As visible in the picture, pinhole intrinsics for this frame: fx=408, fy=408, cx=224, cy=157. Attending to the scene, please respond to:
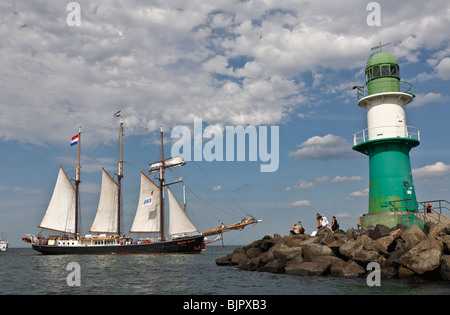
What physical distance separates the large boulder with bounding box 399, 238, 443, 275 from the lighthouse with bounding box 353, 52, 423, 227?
6.48 meters

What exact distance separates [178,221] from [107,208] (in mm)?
12044

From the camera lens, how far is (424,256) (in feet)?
62.3

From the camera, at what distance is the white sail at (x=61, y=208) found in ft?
199

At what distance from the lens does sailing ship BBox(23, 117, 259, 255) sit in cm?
5856

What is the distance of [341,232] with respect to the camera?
2891 cm

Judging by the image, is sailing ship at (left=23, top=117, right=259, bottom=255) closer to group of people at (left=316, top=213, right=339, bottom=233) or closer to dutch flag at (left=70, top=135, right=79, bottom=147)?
dutch flag at (left=70, top=135, right=79, bottom=147)

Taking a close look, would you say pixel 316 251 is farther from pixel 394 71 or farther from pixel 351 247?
pixel 394 71

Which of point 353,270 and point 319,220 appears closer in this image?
point 353,270

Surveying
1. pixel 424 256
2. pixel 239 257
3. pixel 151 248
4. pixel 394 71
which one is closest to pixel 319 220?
pixel 239 257

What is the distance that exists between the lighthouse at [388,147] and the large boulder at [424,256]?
21.3 feet

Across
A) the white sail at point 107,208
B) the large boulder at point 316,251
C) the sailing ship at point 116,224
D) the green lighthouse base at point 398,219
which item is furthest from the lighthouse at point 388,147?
the white sail at point 107,208

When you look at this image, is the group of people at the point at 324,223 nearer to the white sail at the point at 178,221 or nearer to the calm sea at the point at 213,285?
the calm sea at the point at 213,285
